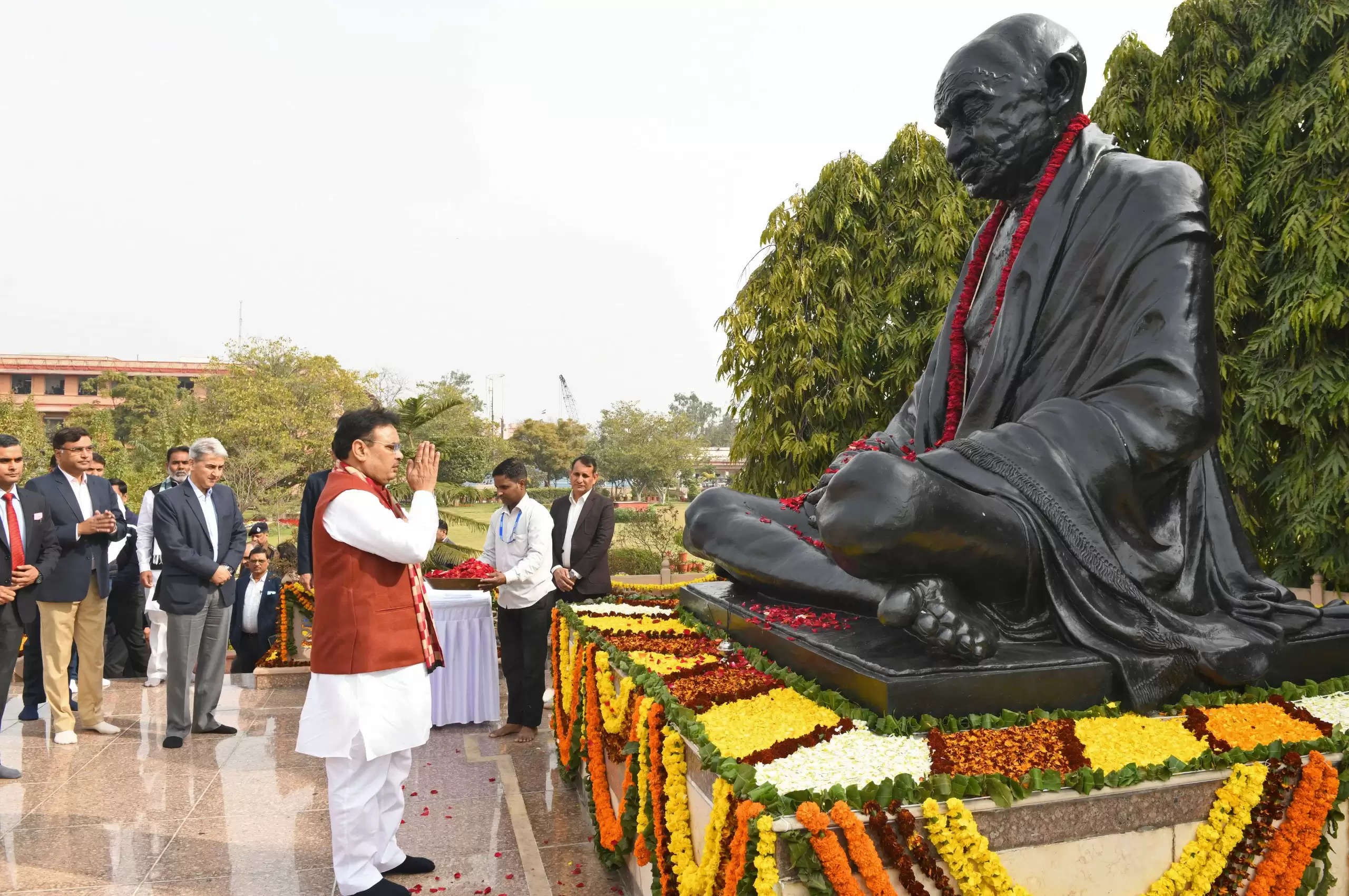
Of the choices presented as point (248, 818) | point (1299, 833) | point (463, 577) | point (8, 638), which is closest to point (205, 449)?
point (8, 638)

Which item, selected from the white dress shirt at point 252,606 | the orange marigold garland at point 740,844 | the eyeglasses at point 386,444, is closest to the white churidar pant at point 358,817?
the eyeglasses at point 386,444

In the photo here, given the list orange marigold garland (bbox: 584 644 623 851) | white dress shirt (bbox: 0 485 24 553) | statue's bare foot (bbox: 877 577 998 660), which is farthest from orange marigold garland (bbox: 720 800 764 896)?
white dress shirt (bbox: 0 485 24 553)

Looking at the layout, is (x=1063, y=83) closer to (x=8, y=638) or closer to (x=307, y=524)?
(x=307, y=524)

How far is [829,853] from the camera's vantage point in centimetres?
179

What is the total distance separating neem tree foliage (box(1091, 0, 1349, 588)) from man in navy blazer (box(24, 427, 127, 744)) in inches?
380

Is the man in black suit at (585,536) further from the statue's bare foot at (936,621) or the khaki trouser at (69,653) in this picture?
the statue's bare foot at (936,621)

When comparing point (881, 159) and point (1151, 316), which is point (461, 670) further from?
point (881, 159)

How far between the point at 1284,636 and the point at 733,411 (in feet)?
37.5

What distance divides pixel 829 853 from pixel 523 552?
4100 mm

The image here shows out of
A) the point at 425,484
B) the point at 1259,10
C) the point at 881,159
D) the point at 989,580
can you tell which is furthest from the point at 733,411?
the point at 989,580

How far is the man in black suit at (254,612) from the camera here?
25.3ft

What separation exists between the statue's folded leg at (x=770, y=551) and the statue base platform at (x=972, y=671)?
0.15 meters

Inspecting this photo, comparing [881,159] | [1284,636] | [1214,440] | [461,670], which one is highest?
[881,159]

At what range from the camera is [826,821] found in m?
1.82
